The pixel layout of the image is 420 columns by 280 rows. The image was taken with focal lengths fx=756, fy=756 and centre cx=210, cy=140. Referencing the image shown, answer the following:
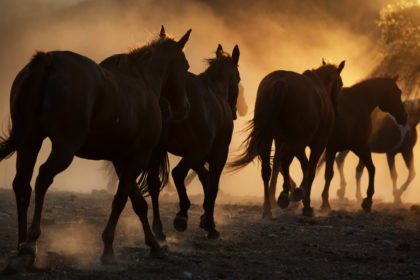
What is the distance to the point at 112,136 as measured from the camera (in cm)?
604

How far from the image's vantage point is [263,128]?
35.4 feet

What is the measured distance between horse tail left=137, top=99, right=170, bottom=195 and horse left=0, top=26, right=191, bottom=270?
44.7 inches

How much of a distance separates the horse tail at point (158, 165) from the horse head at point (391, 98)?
6.85m

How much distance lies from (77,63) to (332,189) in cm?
2963

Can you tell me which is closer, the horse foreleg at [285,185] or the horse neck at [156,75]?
the horse neck at [156,75]

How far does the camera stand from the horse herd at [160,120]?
543cm

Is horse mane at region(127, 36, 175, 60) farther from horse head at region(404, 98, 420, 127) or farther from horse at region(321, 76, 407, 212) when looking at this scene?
horse head at region(404, 98, 420, 127)

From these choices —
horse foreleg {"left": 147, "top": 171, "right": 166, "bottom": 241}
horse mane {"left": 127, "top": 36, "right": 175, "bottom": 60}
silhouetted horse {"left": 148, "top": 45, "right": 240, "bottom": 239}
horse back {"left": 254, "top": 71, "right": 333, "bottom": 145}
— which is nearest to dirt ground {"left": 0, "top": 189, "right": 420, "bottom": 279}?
horse foreleg {"left": 147, "top": 171, "right": 166, "bottom": 241}

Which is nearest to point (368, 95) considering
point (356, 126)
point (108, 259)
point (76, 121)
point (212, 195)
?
point (356, 126)

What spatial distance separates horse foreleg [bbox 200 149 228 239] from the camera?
874 cm

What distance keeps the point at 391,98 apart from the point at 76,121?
394 inches

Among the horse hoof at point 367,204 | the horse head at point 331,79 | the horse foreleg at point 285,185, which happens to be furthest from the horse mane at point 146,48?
the horse hoof at point 367,204

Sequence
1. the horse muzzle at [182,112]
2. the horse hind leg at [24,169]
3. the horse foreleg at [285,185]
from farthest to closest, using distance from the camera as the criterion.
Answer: the horse foreleg at [285,185] → the horse muzzle at [182,112] → the horse hind leg at [24,169]

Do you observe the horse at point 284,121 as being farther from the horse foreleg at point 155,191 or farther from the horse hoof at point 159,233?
the horse hoof at point 159,233
